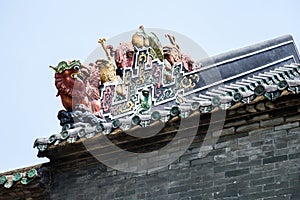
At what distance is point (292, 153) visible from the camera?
1023cm

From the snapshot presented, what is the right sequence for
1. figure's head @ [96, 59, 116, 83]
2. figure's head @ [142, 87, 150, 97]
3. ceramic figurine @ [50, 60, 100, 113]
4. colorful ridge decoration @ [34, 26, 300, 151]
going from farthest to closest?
figure's head @ [96, 59, 116, 83]
figure's head @ [142, 87, 150, 97]
ceramic figurine @ [50, 60, 100, 113]
colorful ridge decoration @ [34, 26, 300, 151]

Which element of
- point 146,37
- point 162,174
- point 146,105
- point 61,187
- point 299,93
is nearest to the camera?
point 299,93

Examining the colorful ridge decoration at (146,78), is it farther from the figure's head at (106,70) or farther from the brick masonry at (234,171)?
the brick masonry at (234,171)

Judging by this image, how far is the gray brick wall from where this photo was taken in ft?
33.5

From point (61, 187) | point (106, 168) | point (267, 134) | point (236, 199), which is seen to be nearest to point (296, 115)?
point (267, 134)

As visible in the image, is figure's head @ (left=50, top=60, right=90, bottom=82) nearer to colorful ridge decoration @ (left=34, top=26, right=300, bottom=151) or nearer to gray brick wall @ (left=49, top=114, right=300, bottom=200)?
colorful ridge decoration @ (left=34, top=26, right=300, bottom=151)

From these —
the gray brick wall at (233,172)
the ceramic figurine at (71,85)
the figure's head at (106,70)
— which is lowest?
the gray brick wall at (233,172)

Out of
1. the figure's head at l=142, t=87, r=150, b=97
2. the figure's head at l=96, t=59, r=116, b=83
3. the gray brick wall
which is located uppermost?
the figure's head at l=96, t=59, r=116, b=83

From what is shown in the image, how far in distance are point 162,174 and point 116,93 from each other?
273 centimetres

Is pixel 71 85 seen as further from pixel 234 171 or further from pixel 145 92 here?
pixel 234 171

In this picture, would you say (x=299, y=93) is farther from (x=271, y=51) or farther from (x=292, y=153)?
(x=271, y=51)

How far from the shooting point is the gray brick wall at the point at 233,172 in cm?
1020

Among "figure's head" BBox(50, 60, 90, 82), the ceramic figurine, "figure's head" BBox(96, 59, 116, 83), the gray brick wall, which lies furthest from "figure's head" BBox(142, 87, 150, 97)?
the gray brick wall

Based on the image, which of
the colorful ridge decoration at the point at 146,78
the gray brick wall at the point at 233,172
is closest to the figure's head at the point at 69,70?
the colorful ridge decoration at the point at 146,78
